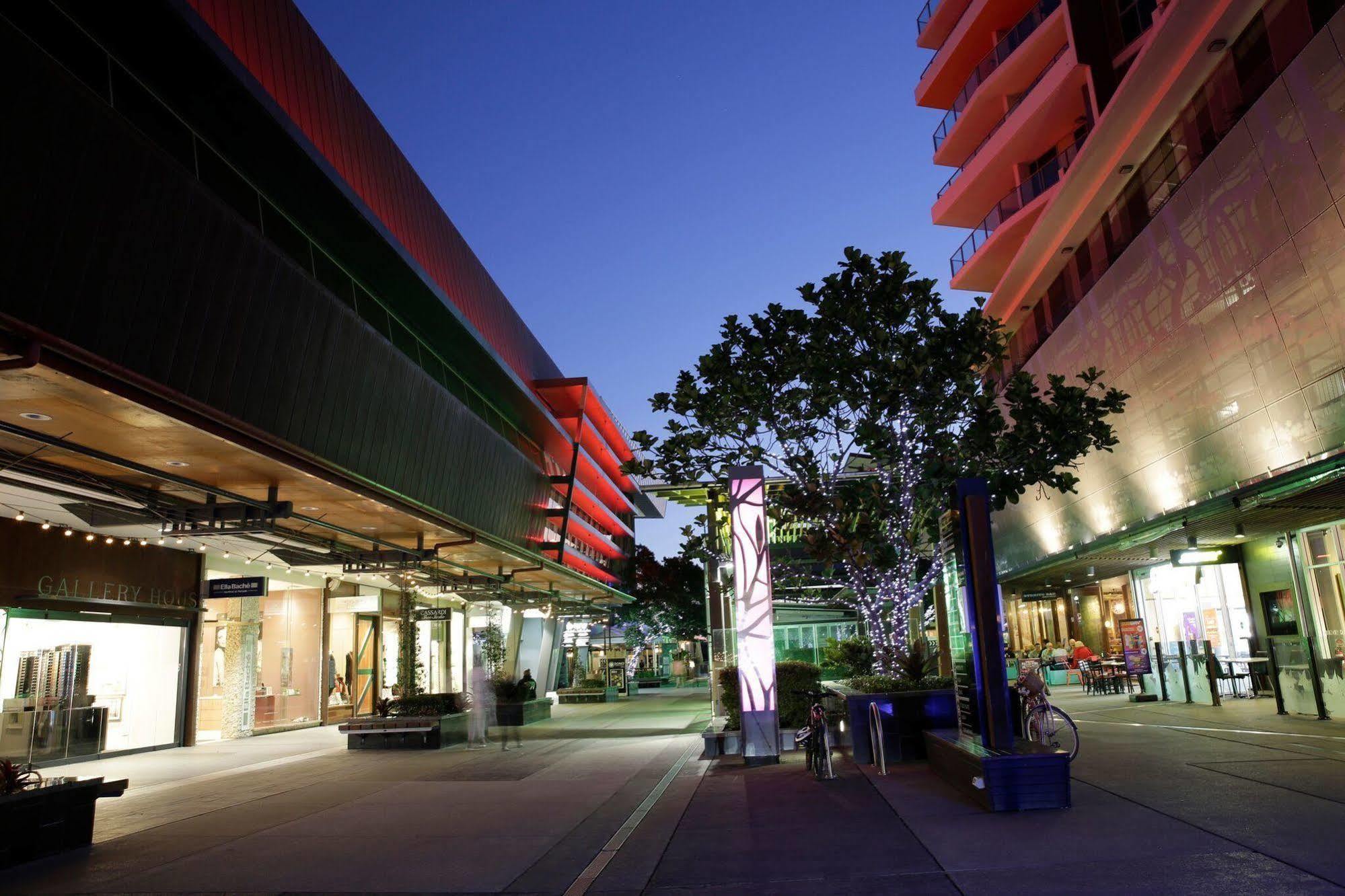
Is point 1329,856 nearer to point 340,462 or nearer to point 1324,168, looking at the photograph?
point 1324,168

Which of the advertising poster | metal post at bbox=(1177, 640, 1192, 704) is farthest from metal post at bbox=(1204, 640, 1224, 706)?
the advertising poster

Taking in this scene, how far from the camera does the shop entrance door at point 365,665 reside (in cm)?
2823

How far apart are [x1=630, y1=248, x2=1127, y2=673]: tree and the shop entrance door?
49.9 ft

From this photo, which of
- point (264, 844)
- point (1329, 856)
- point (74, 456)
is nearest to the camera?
point (1329, 856)

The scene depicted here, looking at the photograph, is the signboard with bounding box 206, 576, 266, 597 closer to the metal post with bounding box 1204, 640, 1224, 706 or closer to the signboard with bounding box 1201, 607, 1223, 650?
the metal post with bounding box 1204, 640, 1224, 706

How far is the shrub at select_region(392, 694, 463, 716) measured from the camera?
2034 cm

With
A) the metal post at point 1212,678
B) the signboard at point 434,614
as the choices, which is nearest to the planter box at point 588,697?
the signboard at point 434,614

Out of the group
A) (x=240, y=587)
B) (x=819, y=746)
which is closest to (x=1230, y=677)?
(x=819, y=746)

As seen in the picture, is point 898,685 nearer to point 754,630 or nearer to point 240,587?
point 754,630

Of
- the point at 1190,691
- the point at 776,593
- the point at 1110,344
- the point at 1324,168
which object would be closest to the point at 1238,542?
the point at 1190,691

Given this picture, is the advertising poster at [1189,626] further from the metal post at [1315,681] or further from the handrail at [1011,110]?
the handrail at [1011,110]

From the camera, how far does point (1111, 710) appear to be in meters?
19.8

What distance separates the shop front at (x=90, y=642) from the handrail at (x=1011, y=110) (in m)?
27.4

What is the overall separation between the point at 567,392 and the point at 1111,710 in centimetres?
2196
